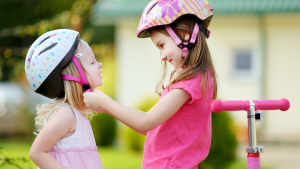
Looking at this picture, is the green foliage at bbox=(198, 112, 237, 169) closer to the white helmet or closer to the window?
the white helmet

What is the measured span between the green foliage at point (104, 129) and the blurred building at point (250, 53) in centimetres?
146

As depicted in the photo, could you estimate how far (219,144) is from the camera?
770 centimetres

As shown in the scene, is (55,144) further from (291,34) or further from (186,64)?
(291,34)

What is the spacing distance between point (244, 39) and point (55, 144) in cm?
1150

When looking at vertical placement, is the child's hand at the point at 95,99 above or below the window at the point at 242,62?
below

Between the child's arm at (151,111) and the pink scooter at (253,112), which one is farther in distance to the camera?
the child's arm at (151,111)

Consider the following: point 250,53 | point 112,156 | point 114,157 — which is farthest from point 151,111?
point 250,53

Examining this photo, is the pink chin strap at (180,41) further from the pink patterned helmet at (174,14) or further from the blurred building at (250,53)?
the blurred building at (250,53)

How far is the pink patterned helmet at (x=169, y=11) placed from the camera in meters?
2.76

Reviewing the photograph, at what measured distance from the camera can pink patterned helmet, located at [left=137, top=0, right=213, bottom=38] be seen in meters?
2.76

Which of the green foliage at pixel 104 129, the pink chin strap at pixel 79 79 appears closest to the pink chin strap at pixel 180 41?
the pink chin strap at pixel 79 79

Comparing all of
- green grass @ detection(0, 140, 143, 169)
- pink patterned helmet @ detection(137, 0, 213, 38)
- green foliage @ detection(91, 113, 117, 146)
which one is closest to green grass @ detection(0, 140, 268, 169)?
green grass @ detection(0, 140, 143, 169)

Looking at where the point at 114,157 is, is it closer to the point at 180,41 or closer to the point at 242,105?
the point at 180,41

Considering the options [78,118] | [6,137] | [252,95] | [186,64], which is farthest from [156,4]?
[6,137]
